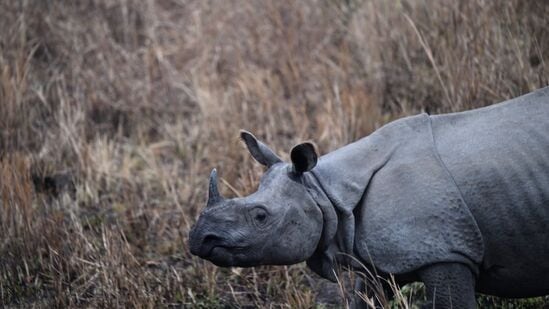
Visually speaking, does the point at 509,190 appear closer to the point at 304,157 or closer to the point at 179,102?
the point at 304,157

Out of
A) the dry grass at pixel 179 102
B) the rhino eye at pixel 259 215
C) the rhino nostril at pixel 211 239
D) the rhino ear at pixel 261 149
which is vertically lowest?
the dry grass at pixel 179 102

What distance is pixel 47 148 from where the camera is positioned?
712cm

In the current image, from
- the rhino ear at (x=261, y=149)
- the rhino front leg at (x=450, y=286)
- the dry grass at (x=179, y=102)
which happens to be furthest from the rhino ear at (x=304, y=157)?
the dry grass at (x=179, y=102)

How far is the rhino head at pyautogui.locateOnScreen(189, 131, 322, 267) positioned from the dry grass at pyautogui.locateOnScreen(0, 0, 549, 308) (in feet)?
3.09

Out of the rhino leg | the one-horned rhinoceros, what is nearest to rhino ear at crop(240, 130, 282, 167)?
the one-horned rhinoceros

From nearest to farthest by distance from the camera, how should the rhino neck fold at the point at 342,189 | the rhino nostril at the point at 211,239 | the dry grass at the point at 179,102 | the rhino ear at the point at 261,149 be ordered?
the rhino nostril at the point at 211,239
the rhino neck fold at the point at 342,189
the rhino ear at the point at 261,149
the dry grass at the point at 179,102

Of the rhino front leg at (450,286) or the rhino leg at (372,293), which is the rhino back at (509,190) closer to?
the rhino front leg at (450,286)

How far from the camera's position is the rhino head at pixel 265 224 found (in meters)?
3.56

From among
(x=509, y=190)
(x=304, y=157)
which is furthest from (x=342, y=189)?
(x=509, y=190)

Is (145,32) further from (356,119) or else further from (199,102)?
(356,119)

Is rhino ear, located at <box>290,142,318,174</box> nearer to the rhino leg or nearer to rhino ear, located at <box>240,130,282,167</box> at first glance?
rhino ear, located at <box>240,130,282,167</box>

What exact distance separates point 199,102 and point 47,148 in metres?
1.50

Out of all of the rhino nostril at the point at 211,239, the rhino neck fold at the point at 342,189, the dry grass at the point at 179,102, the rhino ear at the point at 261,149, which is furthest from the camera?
the dry grass at the point at 179,102

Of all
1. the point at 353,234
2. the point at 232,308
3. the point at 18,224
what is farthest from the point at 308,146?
the point at 18,224
